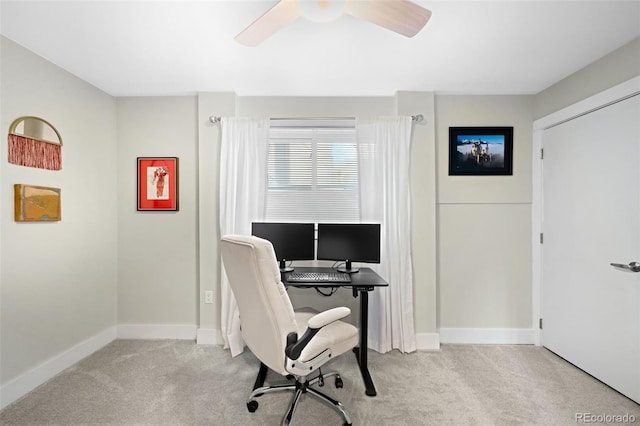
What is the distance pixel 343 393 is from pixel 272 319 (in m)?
0.99

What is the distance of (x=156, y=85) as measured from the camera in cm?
288

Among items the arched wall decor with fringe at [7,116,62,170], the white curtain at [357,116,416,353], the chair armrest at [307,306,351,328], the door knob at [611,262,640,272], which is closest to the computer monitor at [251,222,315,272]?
the white curtain at [357,116,416,353]

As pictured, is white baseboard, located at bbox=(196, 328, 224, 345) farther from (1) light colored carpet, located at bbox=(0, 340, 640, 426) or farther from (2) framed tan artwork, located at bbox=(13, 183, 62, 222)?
(2) framed tan artwork, located at bbox=(13, 183, 62, 222)

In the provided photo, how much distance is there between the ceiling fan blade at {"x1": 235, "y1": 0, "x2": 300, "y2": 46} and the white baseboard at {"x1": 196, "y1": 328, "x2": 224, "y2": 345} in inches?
102

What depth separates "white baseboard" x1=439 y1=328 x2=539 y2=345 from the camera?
3.04 m

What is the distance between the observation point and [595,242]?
94.2 inches

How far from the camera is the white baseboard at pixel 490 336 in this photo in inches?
120

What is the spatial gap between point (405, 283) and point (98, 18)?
307 centimetres

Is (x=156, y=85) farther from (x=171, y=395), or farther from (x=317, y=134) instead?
(x=171, y=395)

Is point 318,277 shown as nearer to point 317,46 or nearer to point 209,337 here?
point 209,337

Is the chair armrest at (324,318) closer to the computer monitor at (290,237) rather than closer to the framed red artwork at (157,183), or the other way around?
the computer monitor at (290,237)

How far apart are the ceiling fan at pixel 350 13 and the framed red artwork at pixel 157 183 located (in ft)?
6.21

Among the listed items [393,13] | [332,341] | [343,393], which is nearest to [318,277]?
[332,341]

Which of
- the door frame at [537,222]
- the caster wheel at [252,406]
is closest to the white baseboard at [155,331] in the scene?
the caster wheel at [252,406]
